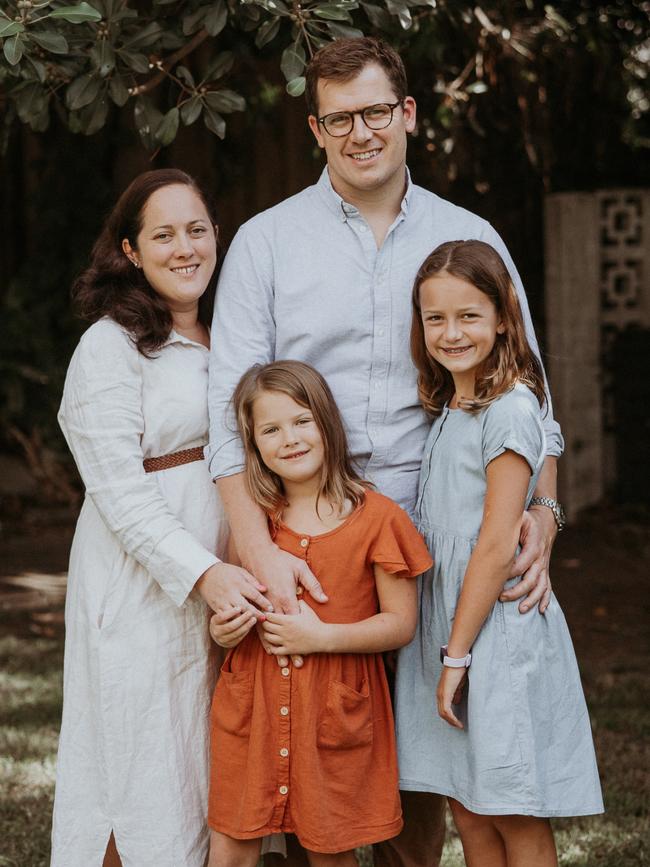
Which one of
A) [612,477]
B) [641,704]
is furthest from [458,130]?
[641,704]

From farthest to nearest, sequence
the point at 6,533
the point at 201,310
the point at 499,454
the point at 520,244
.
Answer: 1. the point at 520,244
2. the point at 6,533
3. the point at 201,310
4. the point at 499,454

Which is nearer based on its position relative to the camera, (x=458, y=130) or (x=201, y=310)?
(x=201, y=310)

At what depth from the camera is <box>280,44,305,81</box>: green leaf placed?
2973 mm

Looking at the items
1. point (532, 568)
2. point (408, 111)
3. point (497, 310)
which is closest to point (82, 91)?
point (408, 111)

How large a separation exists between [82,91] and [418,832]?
215cm

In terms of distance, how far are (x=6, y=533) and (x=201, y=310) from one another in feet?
17.2

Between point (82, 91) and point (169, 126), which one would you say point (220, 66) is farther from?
point (82, 91)

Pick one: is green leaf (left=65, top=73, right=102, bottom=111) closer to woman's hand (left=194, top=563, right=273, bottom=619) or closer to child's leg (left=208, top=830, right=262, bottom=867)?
woman's hand (left=194, top=563, right=273, bottom=619)

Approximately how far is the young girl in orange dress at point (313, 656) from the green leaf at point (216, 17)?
0.99 metres

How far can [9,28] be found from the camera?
8.82 ft

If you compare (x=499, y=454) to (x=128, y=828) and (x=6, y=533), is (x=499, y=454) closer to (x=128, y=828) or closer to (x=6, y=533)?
(x=128, y=828)

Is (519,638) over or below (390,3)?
below

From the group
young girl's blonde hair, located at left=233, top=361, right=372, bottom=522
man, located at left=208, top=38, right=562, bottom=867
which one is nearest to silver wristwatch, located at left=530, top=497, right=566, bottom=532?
man, located at left=208, top=38, right=562, bottom=867

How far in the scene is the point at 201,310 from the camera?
295 cm
